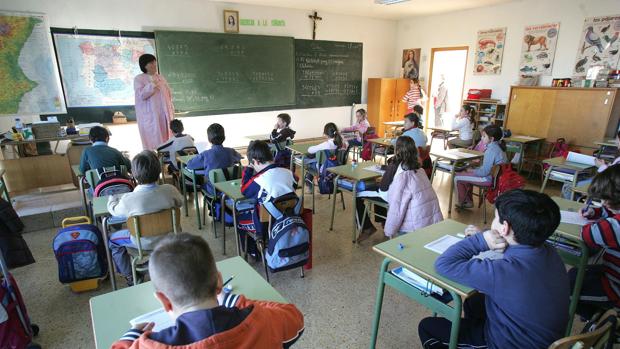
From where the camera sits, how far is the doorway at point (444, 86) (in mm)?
9016

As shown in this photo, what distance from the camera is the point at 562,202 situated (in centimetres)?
257

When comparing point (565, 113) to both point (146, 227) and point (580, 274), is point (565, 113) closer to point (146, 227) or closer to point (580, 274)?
point (580, 274)

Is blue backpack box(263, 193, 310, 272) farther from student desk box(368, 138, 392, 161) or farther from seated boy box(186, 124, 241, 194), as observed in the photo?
student desk box(368, 138, 392, 161)

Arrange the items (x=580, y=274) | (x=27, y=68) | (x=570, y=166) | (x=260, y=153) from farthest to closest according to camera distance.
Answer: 1. (x=27, y=68)
2. (x=570, y=166)
3. (x=260, y=153)
4. (x=580, y=274)

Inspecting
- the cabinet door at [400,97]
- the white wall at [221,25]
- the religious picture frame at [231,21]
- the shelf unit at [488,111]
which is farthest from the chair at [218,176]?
the cabinet door at [400,97]

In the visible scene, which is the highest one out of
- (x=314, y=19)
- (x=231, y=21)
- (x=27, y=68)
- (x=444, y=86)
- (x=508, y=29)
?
(x=314, y=19)

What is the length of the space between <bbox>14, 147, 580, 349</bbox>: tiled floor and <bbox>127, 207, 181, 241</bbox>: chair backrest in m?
0.78

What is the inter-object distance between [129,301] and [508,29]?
8.26 m

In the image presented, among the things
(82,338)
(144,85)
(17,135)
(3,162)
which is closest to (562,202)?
(82,338)

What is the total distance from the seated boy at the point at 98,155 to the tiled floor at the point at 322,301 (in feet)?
3.09

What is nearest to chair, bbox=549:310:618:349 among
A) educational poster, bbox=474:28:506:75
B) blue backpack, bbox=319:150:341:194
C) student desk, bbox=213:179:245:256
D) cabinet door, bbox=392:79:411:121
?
student desk, bbox=213:179:245:256

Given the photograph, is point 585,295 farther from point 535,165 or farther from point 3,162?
point 3,162

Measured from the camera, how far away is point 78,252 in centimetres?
258

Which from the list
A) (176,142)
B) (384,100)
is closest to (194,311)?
(176,142)
